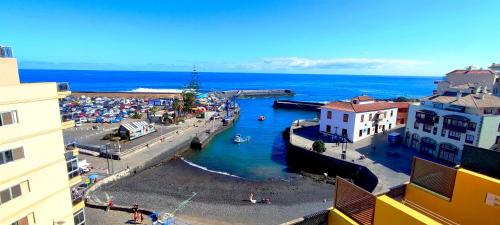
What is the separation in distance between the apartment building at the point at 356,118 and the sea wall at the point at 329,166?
27.6 ft

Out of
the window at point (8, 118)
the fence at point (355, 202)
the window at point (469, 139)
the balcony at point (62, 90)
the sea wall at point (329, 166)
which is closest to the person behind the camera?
the fence at point (355, 202)

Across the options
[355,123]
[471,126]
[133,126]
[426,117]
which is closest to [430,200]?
[471,126]

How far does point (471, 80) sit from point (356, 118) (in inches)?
1471

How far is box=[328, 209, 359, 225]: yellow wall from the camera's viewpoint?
9.11 m

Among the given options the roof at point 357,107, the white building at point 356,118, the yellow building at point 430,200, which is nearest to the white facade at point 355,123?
the white building at point 356,118

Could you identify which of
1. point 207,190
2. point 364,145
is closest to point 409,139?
point 364,145

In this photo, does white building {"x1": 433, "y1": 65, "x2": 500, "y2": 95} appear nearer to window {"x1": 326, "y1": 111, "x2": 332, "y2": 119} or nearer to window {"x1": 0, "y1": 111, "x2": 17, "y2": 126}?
window {"x1": 326, "y1": 111, "x2": 332, "y2": 119}

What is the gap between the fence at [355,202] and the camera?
8.84 metres

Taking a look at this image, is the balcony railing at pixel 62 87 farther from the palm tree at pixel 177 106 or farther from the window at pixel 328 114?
the palm tree at pixel 177 106

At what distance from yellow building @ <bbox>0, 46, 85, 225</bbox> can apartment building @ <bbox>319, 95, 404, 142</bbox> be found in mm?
38141

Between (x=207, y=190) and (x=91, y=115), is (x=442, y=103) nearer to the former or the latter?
(x=207, y=190)

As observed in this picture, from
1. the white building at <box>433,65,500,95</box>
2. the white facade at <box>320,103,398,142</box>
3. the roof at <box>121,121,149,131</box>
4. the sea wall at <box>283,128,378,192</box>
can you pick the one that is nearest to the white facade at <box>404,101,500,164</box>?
the white facade at <box>320,103,398,142</box>

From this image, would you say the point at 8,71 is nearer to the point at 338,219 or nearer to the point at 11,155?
the point at 11,155

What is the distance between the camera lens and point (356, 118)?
136ft
